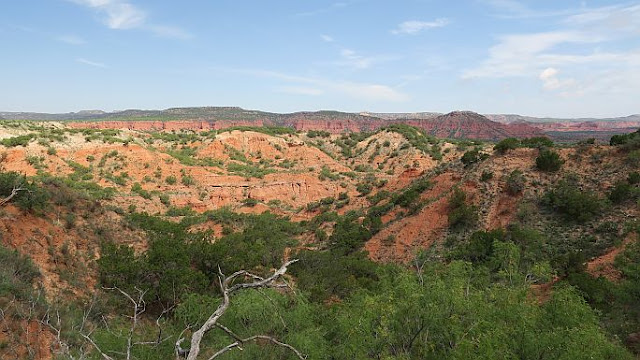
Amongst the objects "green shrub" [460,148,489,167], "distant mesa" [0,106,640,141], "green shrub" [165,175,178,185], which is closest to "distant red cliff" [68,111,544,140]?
"distant mesa" [0,106,640,141]

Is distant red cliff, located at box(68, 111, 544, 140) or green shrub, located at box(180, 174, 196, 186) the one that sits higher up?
distant red cliff, located at box(68, 111, 544, 140)

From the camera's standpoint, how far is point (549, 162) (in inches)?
1030

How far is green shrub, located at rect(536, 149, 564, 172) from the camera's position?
26.0 metres

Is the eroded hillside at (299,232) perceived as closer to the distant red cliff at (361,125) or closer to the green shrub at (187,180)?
the green shrub at (187,180)

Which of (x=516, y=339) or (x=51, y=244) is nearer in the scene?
(x=516, y=339)

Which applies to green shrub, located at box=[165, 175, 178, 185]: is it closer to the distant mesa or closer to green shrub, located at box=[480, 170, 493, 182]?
green shrub, located at box=[480, 170, 493, 182]

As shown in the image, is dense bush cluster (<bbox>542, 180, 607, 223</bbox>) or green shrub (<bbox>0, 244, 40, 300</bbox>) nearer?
green shrub (<bbox>0, 244, 40, 300</bbox>)

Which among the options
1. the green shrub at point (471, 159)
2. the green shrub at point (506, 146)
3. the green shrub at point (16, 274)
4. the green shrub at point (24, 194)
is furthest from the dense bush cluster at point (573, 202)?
the green shrub at point (24, 194)

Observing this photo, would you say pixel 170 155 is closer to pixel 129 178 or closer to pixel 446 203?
pixel 129 178

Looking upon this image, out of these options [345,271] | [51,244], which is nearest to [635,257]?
[345,271]

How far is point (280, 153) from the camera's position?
6762 cm

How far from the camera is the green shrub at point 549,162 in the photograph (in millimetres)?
26031

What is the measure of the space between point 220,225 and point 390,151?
3914 cm

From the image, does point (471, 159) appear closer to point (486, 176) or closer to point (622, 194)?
point (486, 176)
